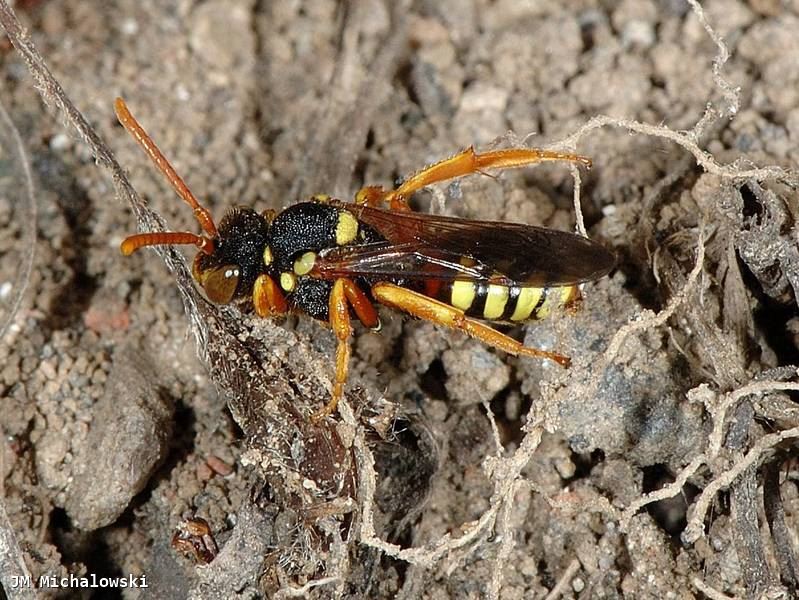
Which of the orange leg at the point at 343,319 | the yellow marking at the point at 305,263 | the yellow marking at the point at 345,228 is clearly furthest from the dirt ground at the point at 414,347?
the yellow marking at the point at 345,228

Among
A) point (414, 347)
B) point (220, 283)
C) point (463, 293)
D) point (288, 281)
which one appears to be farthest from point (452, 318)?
point (220, 283)

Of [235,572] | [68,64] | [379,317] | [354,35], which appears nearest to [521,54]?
[354,35]

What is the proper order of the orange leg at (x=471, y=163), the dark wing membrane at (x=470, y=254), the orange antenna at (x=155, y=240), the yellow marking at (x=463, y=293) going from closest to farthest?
the orange antenna at (x=155, y=240)
the dark wing membrane at (x=470, y=254)
the yellow marking at (x=463, y=293)
the orange leg at (x=471, y=163)

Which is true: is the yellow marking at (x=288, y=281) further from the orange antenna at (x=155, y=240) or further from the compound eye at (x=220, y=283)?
the orange antenna at (x=155, y=240)

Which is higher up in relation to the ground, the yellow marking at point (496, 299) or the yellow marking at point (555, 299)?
the yellow marking at point (555, 299)

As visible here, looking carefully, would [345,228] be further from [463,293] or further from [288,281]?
[463,293]

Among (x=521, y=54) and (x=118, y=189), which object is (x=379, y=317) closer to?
(x=118, y=189)
